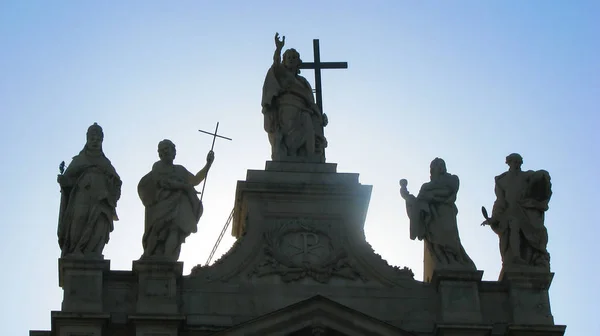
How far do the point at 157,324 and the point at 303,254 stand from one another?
2766 millimetres

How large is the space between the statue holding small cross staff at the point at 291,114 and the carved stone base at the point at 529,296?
395 cm

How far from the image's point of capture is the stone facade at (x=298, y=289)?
2620cm

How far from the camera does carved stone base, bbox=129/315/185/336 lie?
26.2 m

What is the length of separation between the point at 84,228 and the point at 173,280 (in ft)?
5.39

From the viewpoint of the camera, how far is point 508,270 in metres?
A: 27.5

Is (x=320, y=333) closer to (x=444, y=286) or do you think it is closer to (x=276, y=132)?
(x=444, y=286)

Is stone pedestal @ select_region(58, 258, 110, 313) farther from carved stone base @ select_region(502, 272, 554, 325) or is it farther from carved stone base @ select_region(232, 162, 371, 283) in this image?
carved stone base @ select_region(502, 272, 554, 325)

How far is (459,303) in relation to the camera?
2712 cm

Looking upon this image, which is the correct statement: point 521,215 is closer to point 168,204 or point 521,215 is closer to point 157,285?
point 168,204

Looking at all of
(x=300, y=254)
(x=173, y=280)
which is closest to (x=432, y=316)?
(x=300, y=254)

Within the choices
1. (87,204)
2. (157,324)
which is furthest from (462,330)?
(87,204)

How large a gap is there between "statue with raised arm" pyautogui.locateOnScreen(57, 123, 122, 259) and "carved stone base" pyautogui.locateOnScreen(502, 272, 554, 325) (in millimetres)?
6200

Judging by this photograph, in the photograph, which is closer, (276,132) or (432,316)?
(432,316)

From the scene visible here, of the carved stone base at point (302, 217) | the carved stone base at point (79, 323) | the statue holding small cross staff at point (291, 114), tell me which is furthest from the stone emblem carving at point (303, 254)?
the carved stone base at point (79, 323)
